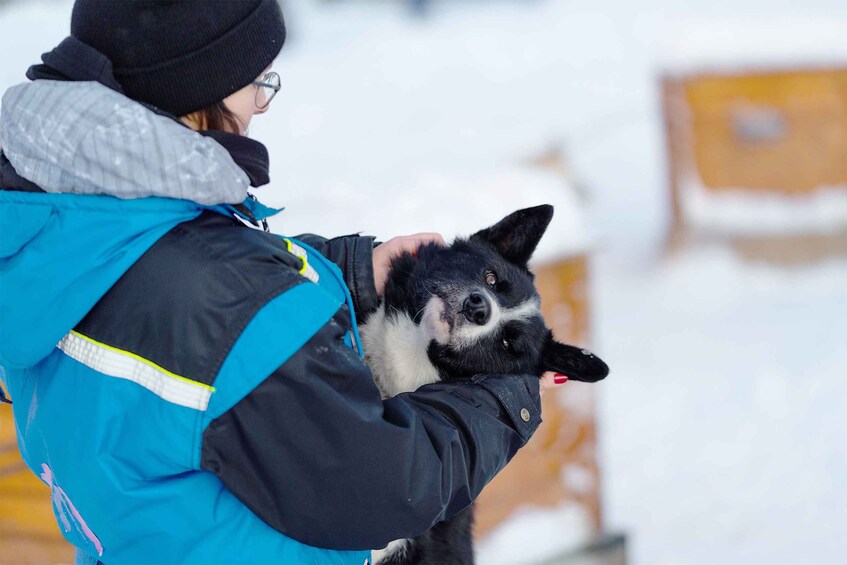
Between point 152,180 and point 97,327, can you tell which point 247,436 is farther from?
point 152,180

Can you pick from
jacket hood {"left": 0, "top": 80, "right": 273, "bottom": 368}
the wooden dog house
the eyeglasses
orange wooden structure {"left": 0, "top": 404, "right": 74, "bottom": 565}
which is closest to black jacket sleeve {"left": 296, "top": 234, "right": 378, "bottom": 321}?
the eyeglasses

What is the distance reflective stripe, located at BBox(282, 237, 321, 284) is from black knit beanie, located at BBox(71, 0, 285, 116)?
0.30 metres

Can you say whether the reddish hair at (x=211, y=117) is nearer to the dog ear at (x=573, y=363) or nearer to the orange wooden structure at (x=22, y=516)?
the dog ear at (x=573, y=363)

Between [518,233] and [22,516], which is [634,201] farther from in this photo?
[22,516]

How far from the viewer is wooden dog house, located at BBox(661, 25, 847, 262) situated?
16.8ft

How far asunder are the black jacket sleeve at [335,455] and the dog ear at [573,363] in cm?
70

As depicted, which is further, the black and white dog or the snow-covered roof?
the snow-covered roof

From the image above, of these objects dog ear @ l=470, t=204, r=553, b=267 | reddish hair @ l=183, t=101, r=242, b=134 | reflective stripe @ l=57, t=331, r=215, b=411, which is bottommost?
reflective stripe @ l=57, t=331, r=215, b=411

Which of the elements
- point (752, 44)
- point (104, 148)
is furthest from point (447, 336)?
point (752, 44)

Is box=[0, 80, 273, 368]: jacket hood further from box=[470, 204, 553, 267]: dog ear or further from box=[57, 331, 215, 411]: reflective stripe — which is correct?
box=[470, 204, 553, 267]: dog ear

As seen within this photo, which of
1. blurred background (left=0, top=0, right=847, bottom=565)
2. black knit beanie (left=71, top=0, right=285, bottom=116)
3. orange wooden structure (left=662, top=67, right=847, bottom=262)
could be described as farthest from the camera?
orange wooden structure (left=662, top=67, right=847, bottom=262)

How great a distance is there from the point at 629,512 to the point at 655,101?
9.47 feet

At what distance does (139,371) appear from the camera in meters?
1.29

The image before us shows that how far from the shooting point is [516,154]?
5.06m
